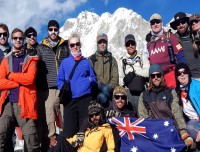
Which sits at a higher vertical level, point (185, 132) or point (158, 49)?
point (158, 49)

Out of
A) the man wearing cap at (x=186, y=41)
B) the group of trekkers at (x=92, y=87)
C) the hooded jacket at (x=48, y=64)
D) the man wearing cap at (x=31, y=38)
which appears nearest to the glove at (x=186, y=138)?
the group of trekkers at (x=92, y=87)

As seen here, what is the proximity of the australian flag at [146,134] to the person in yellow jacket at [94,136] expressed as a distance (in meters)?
0.51

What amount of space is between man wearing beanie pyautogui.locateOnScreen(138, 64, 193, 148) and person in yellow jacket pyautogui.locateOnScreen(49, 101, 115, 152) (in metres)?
1.00

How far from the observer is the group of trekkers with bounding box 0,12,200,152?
A: 748 cm

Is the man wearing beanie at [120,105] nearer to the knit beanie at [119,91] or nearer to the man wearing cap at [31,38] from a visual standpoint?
the knit beanie at [119,91]

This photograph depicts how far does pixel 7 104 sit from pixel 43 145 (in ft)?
5.65

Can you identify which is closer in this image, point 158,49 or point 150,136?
point 150,136

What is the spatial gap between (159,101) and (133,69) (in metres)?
1.37

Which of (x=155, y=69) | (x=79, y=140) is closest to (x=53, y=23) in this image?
(x=155, y=69)

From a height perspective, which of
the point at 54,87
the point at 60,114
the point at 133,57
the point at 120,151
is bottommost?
the point at 120,151

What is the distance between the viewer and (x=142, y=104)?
7863 millimetres

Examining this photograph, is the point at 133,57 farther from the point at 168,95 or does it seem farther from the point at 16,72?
the point at 16,72

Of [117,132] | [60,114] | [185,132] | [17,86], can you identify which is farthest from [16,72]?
[185,132]

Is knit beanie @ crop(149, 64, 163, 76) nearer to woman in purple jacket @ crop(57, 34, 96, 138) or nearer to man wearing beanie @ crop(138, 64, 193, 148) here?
man wearing beanie @ crop(138, 64, 193, 148)
